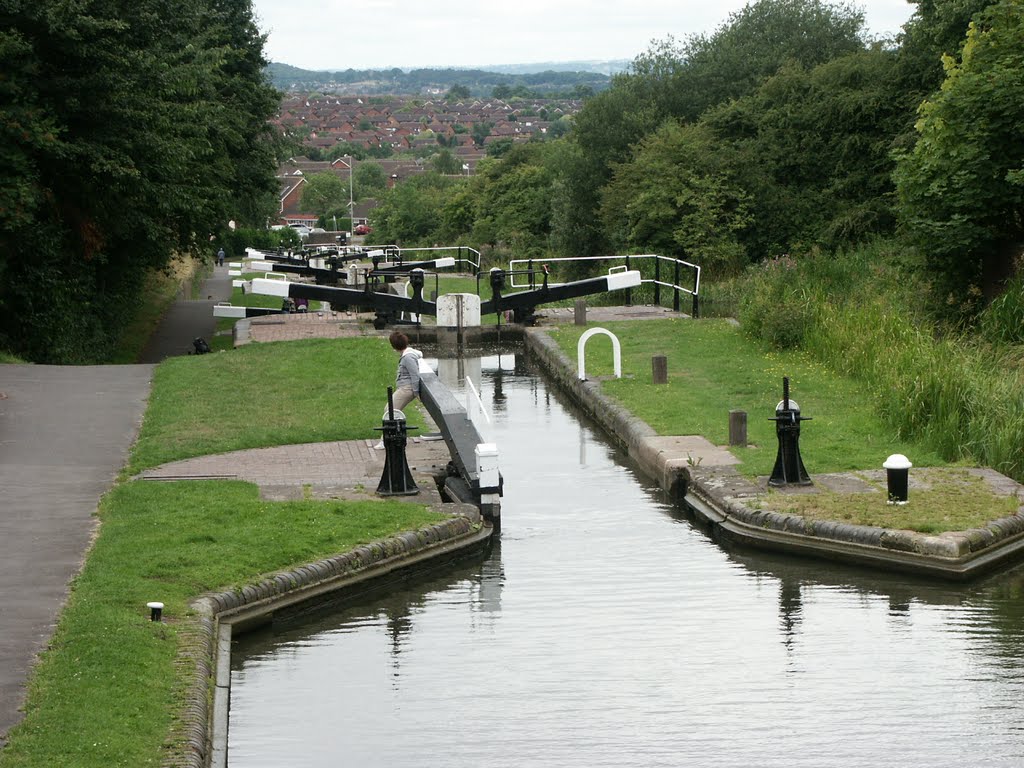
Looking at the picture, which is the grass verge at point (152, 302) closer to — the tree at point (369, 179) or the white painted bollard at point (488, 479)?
the white painted bollard at point (488, 479)

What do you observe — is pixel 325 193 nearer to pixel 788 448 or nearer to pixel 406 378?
pixel 406 378

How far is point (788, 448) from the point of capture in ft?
42.5

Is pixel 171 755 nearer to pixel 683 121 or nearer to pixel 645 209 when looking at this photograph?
pixel 645 209

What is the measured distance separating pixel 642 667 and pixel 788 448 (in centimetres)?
430

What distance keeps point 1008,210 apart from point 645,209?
16.6 metres

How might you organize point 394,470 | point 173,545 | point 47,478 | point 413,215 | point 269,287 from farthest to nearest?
point 413,215 < point 269,287 < point 47,478 < point 394,470 < point 173,545

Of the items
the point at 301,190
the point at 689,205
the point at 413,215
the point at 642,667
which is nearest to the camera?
the point at 642,667

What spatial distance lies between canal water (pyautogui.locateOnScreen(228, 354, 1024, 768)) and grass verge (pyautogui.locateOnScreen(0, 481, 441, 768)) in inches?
23.0

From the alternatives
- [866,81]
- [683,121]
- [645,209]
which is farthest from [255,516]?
[683,121]

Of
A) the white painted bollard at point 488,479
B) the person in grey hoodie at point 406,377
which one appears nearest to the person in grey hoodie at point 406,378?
the person in grey hoodie at point 406,377

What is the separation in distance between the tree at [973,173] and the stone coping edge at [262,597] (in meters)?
11.1

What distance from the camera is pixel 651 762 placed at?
7.69 m

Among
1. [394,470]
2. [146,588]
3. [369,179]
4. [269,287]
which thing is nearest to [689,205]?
[269,287]

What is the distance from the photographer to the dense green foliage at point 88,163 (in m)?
22.2
